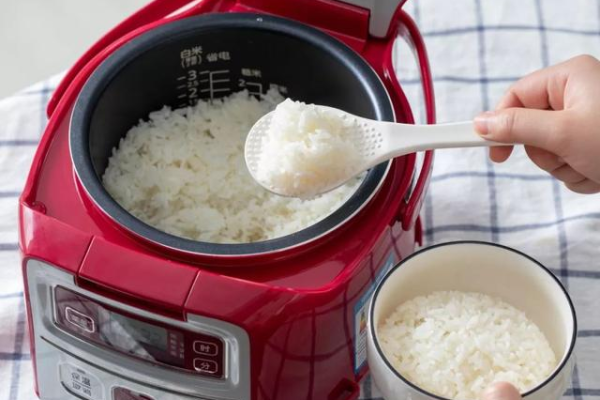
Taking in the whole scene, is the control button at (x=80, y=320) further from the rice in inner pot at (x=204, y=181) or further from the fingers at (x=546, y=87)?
the fingers at (x=546, y=87)

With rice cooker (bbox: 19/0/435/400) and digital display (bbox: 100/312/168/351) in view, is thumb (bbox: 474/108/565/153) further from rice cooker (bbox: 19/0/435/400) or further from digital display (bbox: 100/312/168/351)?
digital display (bbox: 100/312/168/351)

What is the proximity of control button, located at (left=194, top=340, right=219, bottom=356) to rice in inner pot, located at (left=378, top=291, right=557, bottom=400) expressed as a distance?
207 mm

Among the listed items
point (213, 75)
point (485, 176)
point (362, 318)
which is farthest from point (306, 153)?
point (485, 176)

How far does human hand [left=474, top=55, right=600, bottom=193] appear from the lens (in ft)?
3.87

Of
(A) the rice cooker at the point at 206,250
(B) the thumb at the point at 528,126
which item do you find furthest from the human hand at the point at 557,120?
(A) the rice cooker at the point at 206,250

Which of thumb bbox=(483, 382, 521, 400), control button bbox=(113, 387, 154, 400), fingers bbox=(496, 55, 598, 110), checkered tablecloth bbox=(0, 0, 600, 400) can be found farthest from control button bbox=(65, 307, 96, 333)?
fingers bbox=(496, 55, 598, 110)

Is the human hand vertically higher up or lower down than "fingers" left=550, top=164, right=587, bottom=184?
higher up

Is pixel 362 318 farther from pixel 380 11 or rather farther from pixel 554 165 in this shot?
pixel 380 11

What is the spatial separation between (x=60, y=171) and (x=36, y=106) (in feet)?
1.75

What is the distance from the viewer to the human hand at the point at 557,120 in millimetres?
1181

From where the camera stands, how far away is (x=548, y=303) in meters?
1.25

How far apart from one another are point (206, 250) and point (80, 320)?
8.0 inches

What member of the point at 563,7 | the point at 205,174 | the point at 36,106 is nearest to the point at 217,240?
the point at 205,174

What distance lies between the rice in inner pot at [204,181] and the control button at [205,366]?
0.19 meters
